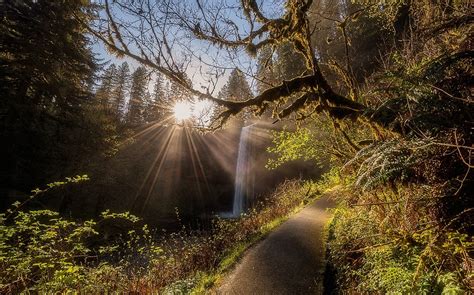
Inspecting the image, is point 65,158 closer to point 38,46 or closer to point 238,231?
point 38,46

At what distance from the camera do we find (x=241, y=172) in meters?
29.1

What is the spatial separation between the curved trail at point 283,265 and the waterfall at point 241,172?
59.2 ft

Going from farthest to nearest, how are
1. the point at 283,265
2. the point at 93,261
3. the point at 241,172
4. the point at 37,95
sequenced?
the point at 241,172, the point at 37,95, the point at 283,265, the point at 93,261

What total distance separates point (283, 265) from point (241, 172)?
23.0 metres

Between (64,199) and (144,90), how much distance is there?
3361cm

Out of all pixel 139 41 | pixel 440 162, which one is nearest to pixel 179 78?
pixel 139 41

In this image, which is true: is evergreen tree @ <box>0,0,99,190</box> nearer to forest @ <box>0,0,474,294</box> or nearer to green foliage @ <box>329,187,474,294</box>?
forest @ <box>0,0,474,294</box>

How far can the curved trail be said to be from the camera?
513cm

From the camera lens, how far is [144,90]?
48.2m

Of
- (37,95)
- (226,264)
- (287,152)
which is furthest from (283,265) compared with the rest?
(37,95)

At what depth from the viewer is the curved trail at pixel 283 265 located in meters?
5.13

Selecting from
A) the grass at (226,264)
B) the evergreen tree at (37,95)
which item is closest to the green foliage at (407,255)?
the grass at (226,264)

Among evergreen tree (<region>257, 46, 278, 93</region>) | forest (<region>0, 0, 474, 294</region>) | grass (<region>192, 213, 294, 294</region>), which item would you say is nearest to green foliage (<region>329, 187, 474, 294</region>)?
forest (<region>0, 0, 474, 294</region>)

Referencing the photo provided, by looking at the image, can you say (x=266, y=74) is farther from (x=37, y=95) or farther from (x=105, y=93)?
(x=105, y=93)
